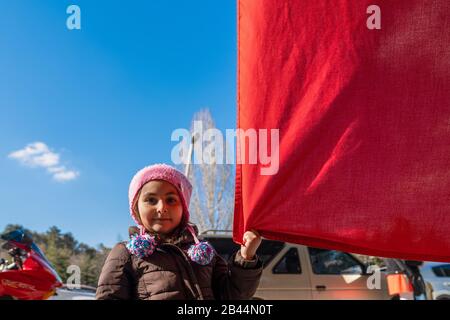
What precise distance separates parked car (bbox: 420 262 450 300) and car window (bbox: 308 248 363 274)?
1.85 meters

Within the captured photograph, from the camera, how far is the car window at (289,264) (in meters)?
7.49

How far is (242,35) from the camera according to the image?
183 centimetres

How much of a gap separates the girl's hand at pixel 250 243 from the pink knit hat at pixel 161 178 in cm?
35

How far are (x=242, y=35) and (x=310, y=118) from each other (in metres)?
0.43

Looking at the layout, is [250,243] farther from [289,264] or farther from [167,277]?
[289,264]

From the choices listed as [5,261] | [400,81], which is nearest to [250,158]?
[400,81]

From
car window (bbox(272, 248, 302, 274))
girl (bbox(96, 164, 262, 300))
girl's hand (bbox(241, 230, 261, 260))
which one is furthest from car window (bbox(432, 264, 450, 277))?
girl's hand (bbox(241, 230, 261, 260))

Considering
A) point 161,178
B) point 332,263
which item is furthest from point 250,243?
A: point 332,263

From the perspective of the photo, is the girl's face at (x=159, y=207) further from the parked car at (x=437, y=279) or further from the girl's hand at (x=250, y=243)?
the parked car at (x=437, y=279)

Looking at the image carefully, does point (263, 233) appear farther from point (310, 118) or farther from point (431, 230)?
point (431, 230)

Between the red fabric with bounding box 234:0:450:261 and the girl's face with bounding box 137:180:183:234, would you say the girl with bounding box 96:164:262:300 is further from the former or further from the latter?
the red fabric with bounding box 234:0:450:261

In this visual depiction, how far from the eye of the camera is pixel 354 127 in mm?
1705

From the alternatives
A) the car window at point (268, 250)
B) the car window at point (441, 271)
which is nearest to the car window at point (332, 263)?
the car window at point (268, 250)

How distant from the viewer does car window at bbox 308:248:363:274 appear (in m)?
7.71
